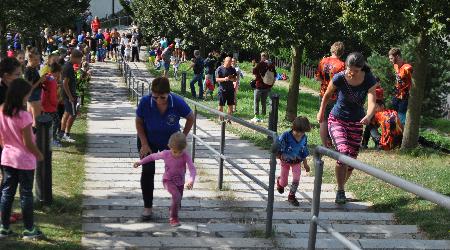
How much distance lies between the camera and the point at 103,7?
7219cm

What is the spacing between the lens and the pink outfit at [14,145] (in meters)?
5.46

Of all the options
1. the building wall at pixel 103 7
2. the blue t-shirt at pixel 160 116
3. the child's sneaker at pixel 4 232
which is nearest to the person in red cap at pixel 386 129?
the blue t-shirt at pixel 160 116

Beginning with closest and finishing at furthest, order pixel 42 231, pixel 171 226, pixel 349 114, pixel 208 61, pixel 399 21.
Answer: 1. pixel 42 231
2. pixel 171 226
3. pixel 349 114
4. pixel 399 21
5. pixel 208 61

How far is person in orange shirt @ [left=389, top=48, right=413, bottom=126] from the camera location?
1148 cm

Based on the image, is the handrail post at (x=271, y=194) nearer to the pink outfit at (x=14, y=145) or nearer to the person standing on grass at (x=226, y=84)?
the pink outfit at (x=14, y=145)

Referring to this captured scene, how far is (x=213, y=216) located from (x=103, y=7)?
224ft

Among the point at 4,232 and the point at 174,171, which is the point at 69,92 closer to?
the point at 174,171

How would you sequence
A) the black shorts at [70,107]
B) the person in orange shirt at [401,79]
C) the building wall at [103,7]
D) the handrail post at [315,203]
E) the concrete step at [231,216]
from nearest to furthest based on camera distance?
the handrail post at [315,203], the concrete step at [231,216], the black shorts at [70,107], the person in orange shirt at [401,79], the building wall at [103,7]

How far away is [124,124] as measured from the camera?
14.7m

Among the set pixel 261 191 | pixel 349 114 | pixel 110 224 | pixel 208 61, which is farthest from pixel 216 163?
pixel 208 61

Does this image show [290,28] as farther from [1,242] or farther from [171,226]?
[1,242]

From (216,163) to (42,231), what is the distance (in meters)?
4.41

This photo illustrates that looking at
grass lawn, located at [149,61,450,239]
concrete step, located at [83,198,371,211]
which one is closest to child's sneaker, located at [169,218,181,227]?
concrete step, located at [83,198,371,211]

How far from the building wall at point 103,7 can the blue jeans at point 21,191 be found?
6720 centimetres
